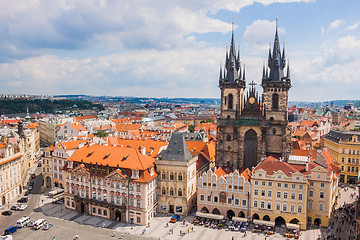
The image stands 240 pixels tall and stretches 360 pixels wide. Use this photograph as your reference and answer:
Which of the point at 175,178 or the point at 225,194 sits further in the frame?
the point at 175,178

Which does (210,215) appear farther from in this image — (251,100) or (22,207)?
(22,207)

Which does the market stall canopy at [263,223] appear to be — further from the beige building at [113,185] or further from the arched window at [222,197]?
the beige building at [113,185]

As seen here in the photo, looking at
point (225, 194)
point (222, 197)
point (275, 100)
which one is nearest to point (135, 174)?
point (222, 197)

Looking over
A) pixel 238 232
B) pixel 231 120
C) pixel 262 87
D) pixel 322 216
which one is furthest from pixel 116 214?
pixel 262 87

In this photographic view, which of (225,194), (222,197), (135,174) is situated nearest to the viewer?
(135,174)

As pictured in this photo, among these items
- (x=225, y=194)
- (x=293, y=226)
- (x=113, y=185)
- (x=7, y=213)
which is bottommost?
(x=7, y=213)

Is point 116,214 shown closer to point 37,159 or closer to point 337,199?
point 337,199

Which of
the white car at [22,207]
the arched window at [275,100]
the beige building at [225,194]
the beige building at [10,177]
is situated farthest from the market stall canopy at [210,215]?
the beige building at [10,177]
